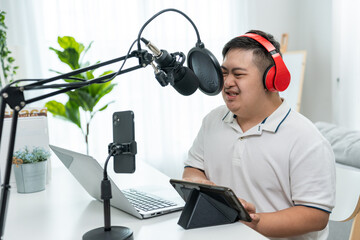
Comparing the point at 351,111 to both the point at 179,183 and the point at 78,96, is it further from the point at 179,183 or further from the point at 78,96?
the point at 179,183

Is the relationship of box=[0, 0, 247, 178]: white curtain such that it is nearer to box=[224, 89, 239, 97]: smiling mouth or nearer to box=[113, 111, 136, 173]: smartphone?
box=[224, 89, 239, 97]: smiling mouth

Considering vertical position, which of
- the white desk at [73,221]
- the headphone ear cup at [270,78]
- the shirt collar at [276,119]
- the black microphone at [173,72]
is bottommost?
the white desk at [73,221]

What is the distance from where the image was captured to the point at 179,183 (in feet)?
3.39

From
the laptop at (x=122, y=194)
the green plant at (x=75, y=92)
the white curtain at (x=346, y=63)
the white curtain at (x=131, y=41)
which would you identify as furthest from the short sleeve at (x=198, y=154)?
the white curtain at (x=346, y=63)

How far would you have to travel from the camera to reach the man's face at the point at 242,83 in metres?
1.36

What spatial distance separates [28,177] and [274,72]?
1.01m

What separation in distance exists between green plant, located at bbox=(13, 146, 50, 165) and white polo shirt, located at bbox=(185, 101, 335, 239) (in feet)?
2.16

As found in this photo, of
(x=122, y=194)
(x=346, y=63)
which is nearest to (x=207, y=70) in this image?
(x=122, y=194)

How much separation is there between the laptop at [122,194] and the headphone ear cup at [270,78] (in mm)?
503

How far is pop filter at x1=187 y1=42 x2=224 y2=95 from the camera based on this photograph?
37.1 inches

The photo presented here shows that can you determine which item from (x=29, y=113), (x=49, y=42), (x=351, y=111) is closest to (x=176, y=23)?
(x=49, y=42)

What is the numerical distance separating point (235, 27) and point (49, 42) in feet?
5.67

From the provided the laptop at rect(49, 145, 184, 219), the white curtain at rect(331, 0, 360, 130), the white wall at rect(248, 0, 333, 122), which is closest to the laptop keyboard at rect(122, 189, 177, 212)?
the laptop at rect(49, 145, 184, 219)

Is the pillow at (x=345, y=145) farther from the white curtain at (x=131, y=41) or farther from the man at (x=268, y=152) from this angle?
the white curtain at (x=131, y=41)
